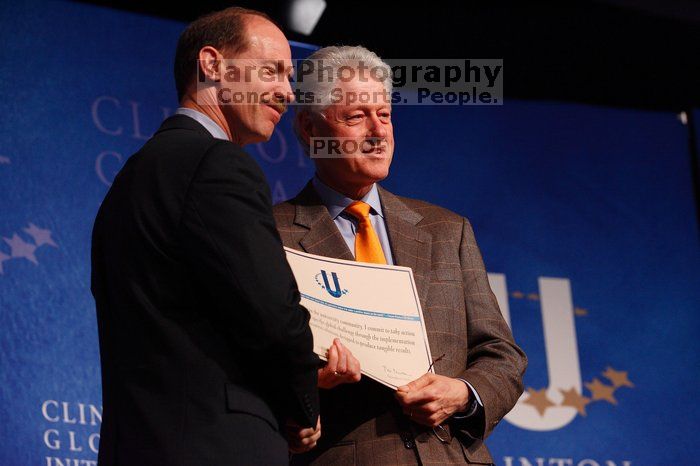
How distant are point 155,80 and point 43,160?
0.51 metres

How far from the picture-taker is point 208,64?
77.4 inches

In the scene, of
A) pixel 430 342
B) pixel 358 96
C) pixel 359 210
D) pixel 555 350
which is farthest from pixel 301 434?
pixel 555 350

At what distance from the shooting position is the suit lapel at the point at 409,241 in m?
2.23

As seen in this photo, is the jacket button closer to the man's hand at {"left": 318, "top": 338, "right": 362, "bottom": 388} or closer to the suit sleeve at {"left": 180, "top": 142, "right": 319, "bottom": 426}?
the man's hand at {"left": 318, "top": 338, "right": 362, "bottom": 388}

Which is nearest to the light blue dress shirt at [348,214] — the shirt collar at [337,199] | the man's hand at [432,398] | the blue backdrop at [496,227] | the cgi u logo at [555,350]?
the shirt collar at [337,199]

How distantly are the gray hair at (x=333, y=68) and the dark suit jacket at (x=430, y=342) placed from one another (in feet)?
0.80

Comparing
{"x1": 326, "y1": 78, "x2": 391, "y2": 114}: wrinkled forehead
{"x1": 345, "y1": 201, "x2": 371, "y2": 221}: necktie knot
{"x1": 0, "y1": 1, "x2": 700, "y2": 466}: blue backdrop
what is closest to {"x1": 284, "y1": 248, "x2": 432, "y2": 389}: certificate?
{"x1": 345, "y1": 201, "x2": 371, "y2": 221}: necktie knot

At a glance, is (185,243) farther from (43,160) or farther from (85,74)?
(85,74)

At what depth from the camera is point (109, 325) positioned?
1.69 meters

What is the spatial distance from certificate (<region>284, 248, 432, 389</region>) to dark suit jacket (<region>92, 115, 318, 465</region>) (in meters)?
0.31

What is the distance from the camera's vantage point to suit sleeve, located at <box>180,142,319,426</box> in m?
1.59

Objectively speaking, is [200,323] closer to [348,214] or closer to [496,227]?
[348,214]

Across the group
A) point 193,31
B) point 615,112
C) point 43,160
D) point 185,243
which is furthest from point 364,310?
point 615,112

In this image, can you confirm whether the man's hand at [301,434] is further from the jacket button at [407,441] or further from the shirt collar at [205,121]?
the shirt collar at [205,121]
